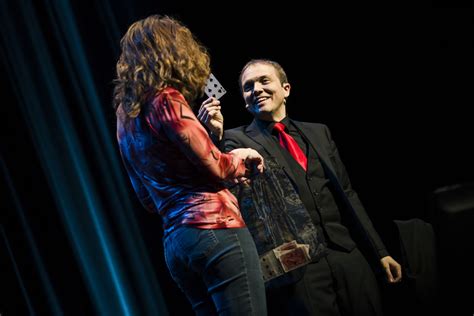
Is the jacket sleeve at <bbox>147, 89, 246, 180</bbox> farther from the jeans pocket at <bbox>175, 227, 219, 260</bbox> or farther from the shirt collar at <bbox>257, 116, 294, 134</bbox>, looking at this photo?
the shirt collar at <bbox>257, 116, 294, 134</bbox>

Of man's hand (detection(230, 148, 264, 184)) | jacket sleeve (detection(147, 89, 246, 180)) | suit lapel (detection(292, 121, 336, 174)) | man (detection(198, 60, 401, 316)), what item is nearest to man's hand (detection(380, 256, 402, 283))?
man (detection(198, 60, 401, 316))

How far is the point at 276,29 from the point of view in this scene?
3.01 metres

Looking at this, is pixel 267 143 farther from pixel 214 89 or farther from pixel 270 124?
pixel 214 89

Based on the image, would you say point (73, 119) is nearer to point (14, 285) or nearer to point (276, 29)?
point (14, 285)

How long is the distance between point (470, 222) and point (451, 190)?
3.2 inches

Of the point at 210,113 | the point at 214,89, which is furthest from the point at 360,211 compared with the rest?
the point at 210,113

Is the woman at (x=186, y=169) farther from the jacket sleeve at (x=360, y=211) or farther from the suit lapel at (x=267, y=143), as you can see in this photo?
the jacket sleeve at (x=360, y=211)

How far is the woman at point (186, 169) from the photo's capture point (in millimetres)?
1248

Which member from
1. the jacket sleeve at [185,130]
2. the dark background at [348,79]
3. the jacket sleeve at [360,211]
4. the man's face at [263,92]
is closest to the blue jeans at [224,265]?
the jacket sleeve at [185,130]

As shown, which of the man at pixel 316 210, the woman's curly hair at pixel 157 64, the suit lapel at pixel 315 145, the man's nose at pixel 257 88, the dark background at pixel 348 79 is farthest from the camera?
the dark background at pixel 348 79

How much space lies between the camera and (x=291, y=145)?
2182 millimetres

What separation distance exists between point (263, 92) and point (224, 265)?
119 centimetres

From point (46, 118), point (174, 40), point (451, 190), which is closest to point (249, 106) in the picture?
point (174, 40)

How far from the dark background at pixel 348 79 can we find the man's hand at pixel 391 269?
78cm
